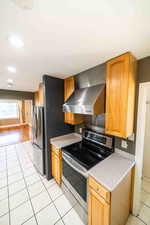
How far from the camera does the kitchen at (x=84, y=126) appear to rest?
1.02m

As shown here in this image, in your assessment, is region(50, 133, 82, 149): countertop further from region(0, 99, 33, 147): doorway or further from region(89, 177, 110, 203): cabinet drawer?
region(0, 99, 33, 147): doorway

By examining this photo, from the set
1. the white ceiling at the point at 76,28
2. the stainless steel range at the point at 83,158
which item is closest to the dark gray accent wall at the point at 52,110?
the stainless steel range at the point at 83,158

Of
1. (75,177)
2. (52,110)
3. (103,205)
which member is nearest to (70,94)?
(52,110)

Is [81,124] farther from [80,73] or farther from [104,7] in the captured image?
[104,7]

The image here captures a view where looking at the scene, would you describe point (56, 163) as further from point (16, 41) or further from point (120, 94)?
point (16, 41)

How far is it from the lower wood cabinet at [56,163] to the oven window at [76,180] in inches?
7.7

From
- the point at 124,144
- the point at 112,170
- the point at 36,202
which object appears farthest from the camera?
the point at 36,202

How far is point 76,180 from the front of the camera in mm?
1559

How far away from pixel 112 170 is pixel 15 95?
4883mm

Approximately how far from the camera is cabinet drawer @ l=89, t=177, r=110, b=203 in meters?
Result: 1.06

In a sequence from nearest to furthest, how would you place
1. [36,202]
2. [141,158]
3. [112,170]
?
[112,170]
[141,158]
[36,202]

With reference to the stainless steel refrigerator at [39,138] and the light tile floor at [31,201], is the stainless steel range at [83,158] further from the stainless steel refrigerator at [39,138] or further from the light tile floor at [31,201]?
the stainless steel refrigerator at [39,138]

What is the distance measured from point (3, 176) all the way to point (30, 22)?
10.8ft

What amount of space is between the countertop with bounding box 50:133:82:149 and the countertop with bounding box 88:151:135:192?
3.00 ft
